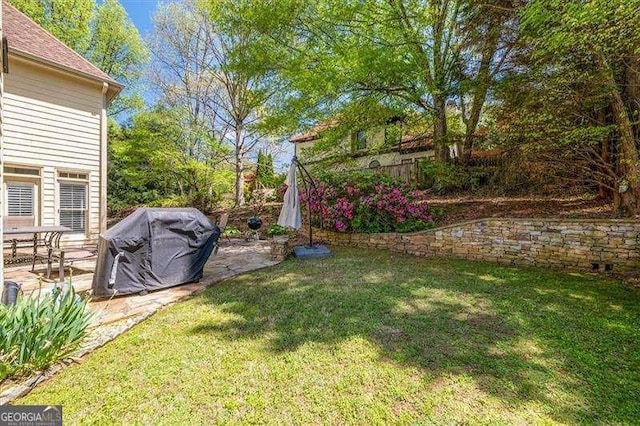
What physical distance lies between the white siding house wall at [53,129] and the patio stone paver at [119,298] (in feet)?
9.75

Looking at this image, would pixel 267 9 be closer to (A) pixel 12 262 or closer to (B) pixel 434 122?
(B) pixel 434 122

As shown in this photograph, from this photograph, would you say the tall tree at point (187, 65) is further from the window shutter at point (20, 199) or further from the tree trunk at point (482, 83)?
the tree trunk at point (482, 83)

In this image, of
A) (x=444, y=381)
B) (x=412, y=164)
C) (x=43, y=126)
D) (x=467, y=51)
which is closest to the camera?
(x=444, y=381)

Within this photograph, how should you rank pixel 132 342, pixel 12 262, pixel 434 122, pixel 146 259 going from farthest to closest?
pixel 434 122 < pixel 12 262 < pixel 146 259 < pixel 132 342

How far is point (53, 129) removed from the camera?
26.4 ft

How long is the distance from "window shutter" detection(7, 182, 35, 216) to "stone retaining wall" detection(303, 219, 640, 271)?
930cm

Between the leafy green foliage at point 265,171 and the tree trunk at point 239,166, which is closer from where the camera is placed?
the tree trunk at point 239,166

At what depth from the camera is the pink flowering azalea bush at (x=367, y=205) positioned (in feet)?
26.1

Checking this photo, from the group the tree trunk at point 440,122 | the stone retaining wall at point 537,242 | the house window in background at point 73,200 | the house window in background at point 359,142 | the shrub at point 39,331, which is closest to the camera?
the shrub at point 39,331

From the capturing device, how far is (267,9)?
8789mm

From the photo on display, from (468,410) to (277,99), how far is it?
10.8 metres

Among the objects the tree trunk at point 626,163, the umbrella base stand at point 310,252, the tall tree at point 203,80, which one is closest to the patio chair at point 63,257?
the umbrella base stand at point 310,252

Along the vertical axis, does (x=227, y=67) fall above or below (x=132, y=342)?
above

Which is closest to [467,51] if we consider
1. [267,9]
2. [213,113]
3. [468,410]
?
[267,9]
